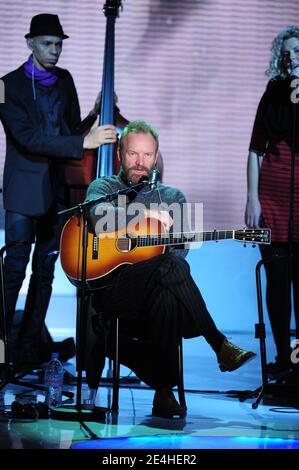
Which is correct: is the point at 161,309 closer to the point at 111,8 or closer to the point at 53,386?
the point at 53,386

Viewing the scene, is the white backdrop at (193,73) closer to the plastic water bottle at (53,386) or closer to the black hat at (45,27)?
the black hat at (45,27)

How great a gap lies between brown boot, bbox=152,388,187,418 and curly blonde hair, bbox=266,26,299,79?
1966 millimetres

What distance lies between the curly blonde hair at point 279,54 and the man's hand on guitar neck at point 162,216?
1.38m

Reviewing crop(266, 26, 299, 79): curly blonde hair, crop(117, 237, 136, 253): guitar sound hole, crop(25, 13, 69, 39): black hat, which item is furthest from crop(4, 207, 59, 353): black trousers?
crop(266, 26, 299, 79): curly blonde hair

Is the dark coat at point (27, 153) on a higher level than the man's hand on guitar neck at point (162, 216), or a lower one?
higher

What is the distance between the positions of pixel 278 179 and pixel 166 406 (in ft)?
5.55

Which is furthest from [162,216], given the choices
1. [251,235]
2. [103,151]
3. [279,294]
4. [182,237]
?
[279,294]

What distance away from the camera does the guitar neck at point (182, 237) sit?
3994mm

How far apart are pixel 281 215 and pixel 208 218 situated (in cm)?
171

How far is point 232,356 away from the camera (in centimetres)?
397

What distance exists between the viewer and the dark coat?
5172 mm

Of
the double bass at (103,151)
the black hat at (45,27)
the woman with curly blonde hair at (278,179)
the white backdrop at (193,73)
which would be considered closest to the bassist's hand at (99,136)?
the double bass at (103,151)
